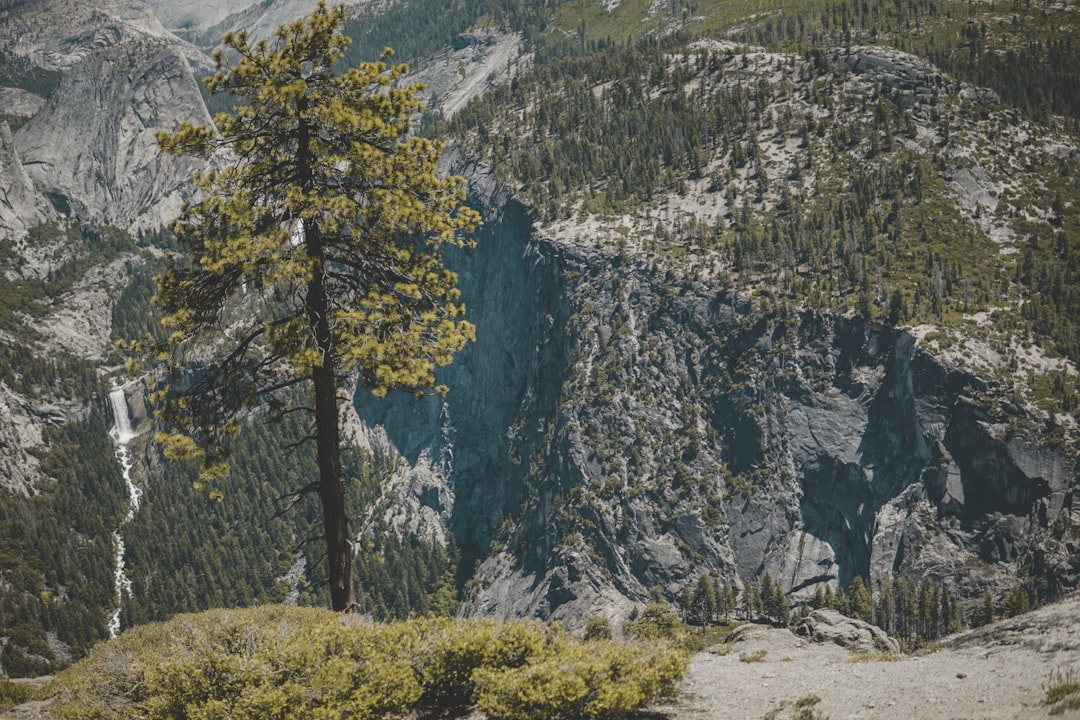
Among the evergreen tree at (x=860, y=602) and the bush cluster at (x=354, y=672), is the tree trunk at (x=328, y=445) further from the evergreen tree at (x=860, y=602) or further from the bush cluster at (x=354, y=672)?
the evergreen tree at (x=860, y=602)

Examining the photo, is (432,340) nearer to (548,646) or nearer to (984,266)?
(548,646)

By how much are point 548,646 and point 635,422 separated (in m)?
178

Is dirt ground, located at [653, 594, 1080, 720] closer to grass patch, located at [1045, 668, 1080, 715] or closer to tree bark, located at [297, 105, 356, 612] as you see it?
grass patch, located at [1045, 668, 1080, 715]

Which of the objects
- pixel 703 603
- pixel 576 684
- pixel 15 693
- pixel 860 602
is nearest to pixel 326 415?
pixel 576 684

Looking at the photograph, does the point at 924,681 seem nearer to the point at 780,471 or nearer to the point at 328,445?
the point at 328,445

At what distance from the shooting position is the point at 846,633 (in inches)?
1443

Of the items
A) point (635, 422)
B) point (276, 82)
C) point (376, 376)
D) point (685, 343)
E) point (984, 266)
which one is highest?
point (276, 82)

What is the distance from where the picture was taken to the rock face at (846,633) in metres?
34.7

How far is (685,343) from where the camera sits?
19862 cm

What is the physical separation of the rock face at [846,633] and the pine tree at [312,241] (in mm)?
24885

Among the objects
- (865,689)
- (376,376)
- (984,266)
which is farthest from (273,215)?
(984,266)

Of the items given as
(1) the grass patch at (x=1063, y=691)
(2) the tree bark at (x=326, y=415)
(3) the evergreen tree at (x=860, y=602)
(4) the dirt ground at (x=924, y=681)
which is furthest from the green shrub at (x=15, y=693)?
(3) the evergreen tree at (x=860, y=602)

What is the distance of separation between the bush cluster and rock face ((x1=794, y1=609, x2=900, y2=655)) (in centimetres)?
2254

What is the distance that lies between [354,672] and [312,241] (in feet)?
32.4
